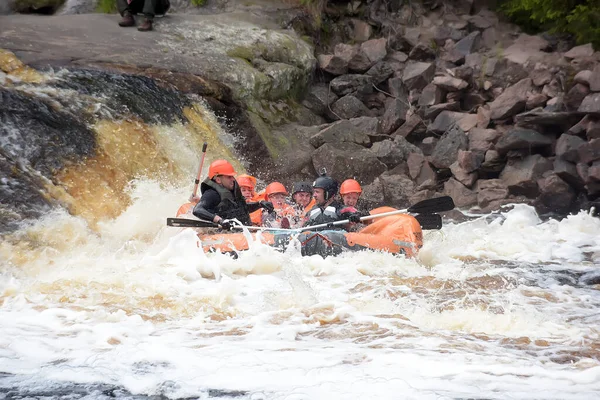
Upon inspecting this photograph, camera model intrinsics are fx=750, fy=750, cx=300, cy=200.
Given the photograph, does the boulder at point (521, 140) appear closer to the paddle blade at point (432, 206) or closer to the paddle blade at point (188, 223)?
the paddle blade at point (432, 206)

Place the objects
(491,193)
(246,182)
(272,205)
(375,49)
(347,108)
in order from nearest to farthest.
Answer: (272,205), (246,182), (491,193), (347,108), (375,49)

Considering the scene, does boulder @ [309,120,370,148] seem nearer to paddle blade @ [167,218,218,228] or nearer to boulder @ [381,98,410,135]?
boulder @ [381,98,410,135]

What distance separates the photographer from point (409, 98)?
46.9ft

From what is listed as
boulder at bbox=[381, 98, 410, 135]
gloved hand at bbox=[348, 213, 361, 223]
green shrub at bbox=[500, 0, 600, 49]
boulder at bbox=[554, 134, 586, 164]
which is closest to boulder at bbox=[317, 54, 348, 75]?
boulder at bbox=[381, 98, 410, 135]

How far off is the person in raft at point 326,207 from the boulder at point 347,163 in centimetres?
361

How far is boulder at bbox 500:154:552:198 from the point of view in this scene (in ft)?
37.6

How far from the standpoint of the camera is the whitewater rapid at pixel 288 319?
13.0ft

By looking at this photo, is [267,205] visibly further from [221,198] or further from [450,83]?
[450,83]

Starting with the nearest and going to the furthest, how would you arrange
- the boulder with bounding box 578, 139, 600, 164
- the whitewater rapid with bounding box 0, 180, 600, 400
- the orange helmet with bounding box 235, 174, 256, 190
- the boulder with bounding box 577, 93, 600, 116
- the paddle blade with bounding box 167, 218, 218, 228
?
the whitewater rapid with bounding box 0, 180, 600, 400 < the paddle blade with bounding box 167, 218, 218, 228 < the orange helmet with bounding box 235, 174, 256, 190 < the boulder with bounding box 578, 139, 600, 164 < the boulder with bounding box 577, 93, 600, 116

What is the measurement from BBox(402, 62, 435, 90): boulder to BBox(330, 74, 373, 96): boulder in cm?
84

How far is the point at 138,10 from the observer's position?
1377cm

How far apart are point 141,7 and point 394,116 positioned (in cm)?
505

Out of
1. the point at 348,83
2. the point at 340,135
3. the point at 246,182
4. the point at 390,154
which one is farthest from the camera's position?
the point at 348,83

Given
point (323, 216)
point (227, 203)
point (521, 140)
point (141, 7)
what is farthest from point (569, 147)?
point (141, 7)
